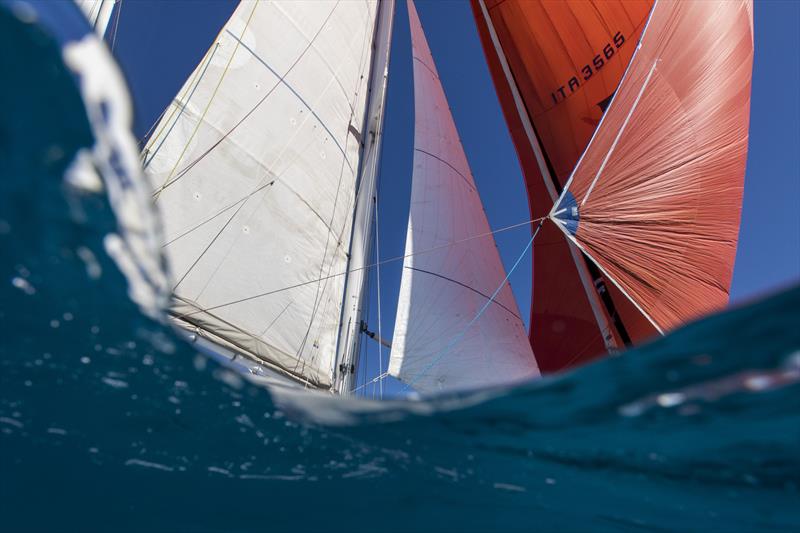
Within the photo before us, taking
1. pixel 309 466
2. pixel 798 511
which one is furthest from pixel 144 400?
pixel 798 511

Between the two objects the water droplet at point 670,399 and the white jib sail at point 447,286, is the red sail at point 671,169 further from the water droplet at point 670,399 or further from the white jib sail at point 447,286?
the water droplet at point 670,399

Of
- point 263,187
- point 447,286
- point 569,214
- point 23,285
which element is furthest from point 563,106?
point 23,285

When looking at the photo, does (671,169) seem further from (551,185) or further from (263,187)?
(263,187)

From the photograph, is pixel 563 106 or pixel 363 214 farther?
pixel 563 106

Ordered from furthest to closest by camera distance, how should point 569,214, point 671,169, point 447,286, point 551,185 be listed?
point 551,185, point 447,286, point 671,169, point 569,214

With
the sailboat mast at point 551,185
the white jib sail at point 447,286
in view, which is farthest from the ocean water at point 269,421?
the sailboat mast at point 551,185

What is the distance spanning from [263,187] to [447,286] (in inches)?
110

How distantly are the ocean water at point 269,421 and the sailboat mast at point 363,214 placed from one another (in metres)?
2.40

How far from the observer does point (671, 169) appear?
16.0ft

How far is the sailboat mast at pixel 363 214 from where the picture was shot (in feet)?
14.9

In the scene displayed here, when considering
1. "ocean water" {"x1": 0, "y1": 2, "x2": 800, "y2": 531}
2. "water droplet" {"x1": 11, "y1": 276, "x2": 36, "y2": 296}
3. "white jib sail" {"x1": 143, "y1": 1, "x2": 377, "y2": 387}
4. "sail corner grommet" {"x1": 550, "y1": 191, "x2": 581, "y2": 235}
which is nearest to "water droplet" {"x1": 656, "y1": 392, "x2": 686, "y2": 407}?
"ocean water" {"x1": 0, "y1": 2, "x2": 800, "y2": 531}

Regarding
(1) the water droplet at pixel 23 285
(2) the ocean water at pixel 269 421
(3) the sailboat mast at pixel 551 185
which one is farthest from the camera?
(3) the sailboat mast at pixel 551 185

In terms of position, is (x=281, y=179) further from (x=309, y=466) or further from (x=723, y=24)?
(x=723, y=24)

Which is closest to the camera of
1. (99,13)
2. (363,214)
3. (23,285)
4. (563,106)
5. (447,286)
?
(23,285)
